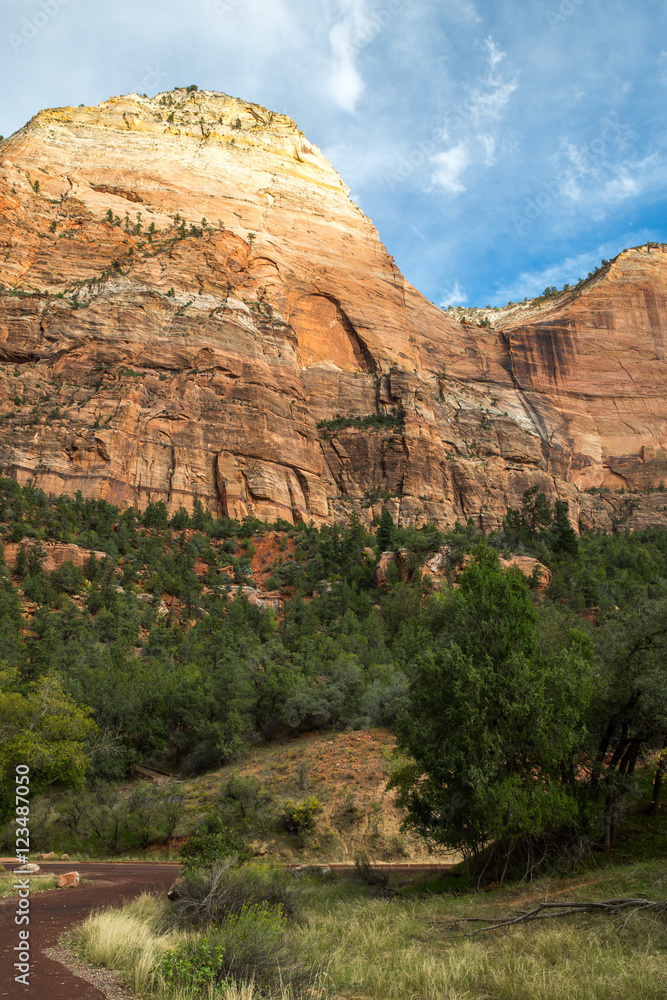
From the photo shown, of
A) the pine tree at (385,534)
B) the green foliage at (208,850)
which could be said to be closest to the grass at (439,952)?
the green foliage at (208,850)

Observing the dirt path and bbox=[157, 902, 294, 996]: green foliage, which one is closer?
the dirt path

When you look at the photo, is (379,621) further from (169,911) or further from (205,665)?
(169,911)

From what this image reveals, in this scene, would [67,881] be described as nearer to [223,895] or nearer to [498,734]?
[223,895]

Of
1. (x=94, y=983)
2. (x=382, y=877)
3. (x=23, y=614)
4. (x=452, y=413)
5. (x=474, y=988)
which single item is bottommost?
(x=382, y=877)

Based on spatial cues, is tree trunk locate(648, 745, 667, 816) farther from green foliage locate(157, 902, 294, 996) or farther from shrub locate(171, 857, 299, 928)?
green foliage locate(157, 902, 294, 996)

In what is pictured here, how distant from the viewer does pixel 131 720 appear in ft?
95.5

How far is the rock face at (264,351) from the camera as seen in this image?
2283 inches

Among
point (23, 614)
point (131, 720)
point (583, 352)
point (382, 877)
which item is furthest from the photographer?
point (583, 352)

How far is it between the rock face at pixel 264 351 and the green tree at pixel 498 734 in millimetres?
44560

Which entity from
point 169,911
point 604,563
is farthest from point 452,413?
point 169,911

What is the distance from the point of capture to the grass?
621 cm

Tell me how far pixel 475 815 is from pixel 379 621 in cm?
3085

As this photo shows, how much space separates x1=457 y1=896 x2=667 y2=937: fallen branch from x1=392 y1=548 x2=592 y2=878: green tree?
220cm

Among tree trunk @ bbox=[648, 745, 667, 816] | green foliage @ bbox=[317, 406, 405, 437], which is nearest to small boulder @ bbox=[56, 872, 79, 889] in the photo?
tree trunk @ bbox=[648, 745, 667, 816]
